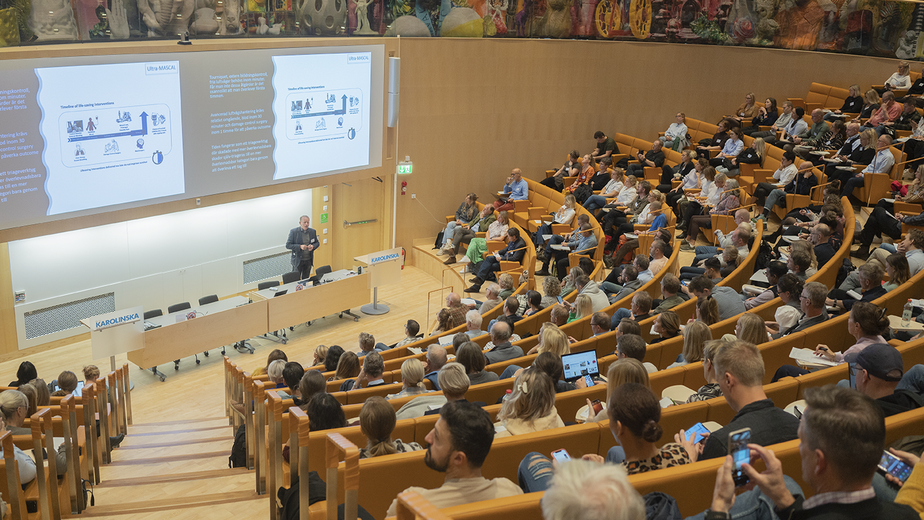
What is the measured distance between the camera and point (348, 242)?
12.8 metres

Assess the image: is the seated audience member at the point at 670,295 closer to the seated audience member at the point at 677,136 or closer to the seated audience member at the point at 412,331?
the seated audience member at the point at 412,331

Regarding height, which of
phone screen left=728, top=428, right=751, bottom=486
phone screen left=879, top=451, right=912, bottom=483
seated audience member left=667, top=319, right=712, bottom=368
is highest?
phone screen left=728, top=428, right=751, bottom=486

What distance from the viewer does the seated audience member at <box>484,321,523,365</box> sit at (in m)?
5.79

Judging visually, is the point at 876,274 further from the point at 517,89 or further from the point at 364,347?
the point at 517,89

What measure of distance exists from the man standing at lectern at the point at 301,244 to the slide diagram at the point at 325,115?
130 centimetres

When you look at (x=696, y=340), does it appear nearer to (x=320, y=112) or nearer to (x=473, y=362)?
(x=473, y=362)

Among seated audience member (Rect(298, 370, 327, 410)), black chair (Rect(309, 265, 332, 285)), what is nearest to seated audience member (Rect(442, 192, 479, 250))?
black chair (Rect(309, 265, 332, 285))

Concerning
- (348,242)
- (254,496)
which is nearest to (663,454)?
(254,496)

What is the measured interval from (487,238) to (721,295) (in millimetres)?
5750

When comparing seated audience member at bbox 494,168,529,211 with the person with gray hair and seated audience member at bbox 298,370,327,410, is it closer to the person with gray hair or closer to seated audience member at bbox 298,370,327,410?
seated audience member at bbox 298,370,327,410

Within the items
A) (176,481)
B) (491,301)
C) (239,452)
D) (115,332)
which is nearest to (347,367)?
(239,452)

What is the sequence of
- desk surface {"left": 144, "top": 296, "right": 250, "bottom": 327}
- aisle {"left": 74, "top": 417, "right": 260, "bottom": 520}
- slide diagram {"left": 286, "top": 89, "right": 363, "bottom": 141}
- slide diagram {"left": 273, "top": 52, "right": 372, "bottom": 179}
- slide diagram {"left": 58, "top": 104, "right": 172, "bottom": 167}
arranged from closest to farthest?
aisle {"left": 74, "top": 417, "right": 260, "bottom": 520} → slide diagram {"left": 58, "top": 104, "right": 172, "bottom": 167} → desk surface {"left": 144, "top": 296, "right": 250, "bottom": 327} → slide diagram {"left": 273, "top": 52, "right": 372, "bottom": 179} → slide diagram {"left": 286, "top": 89, "right": 363, "bottom": 141}

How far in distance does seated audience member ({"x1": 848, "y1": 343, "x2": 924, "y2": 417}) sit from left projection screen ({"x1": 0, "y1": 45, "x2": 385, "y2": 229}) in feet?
27.0

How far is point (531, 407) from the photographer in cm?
351
